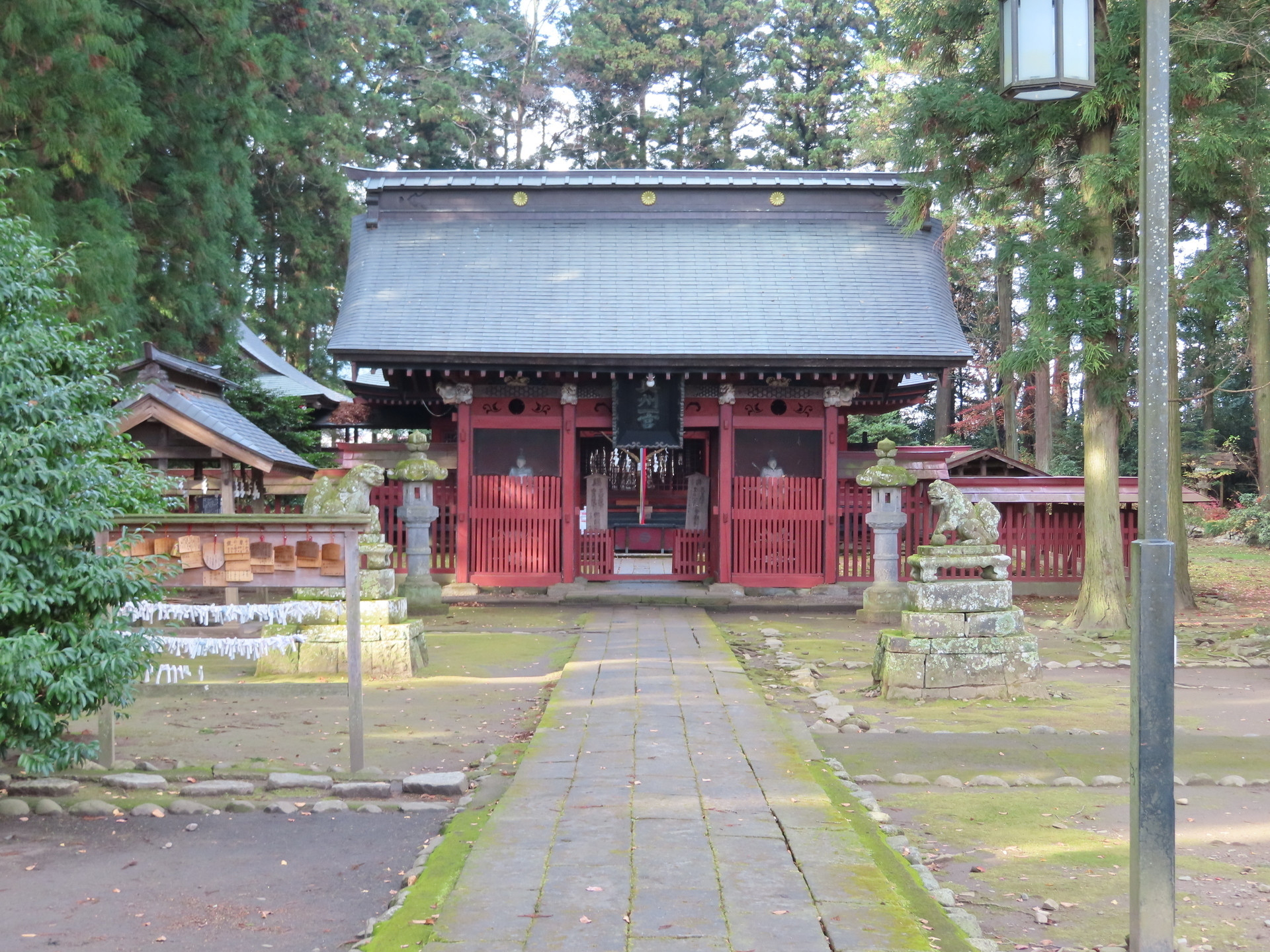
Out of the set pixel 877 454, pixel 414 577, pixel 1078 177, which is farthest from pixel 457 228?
pixel 1078 177

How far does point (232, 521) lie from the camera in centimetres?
627

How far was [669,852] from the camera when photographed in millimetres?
4250

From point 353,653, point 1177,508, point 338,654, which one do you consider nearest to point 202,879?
point 353,653

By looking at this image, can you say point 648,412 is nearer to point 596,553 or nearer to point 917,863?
point 596,553

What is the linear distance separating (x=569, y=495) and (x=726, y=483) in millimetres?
2228

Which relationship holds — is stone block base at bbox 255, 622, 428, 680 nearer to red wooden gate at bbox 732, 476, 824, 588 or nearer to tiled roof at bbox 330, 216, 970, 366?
tiled roof at bbox 330, 216, 970, 366

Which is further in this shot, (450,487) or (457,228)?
(457,228)

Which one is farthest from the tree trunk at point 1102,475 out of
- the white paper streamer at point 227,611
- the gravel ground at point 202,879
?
the gravel ground at point 202,879

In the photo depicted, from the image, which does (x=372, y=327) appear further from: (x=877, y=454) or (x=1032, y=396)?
(x=1032, y=396)

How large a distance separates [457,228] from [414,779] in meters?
12.9

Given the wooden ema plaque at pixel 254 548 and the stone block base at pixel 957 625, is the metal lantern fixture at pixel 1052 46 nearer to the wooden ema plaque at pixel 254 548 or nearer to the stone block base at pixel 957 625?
the wooden ema plaque at pixel 254 548

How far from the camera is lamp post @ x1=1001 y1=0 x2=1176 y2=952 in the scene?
349cm

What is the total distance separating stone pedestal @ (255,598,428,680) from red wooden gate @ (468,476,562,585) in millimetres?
5652

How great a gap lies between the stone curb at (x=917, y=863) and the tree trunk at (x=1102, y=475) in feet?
23.0
